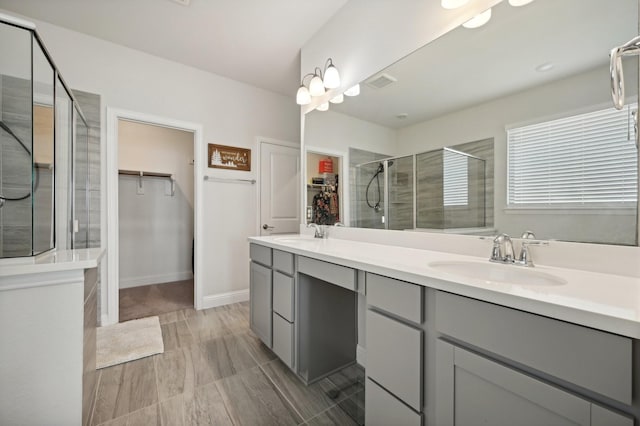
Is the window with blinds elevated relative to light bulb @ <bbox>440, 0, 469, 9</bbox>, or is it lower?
lower

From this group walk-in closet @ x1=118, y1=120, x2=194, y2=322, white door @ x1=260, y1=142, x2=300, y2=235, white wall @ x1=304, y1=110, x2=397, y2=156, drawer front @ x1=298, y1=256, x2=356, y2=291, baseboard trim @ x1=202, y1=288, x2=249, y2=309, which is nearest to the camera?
drawer front @ x1=298, y1=256, x2=356, y2=291

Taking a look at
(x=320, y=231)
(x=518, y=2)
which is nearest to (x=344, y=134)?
(x=320, y=231)

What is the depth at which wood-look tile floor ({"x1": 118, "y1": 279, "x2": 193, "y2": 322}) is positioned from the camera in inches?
109

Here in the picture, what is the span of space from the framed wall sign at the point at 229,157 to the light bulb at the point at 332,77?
1.47m

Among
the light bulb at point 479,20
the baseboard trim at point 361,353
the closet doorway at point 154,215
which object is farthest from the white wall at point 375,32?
the closet doorway at point 154,215

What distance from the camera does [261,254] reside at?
201 cm

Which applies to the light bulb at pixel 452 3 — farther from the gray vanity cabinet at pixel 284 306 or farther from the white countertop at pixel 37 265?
the white countertop at pixel 37 265

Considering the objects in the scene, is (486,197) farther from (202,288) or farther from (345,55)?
(202,288)

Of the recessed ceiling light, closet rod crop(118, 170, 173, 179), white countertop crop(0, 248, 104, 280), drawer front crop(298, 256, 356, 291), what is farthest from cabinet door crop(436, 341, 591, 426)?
closet rod crop(118, 170, 173, 179)

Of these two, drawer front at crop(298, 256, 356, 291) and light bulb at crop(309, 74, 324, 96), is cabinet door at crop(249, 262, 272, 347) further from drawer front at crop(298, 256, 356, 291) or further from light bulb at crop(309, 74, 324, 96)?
light bulb at crop(309, 74, 324, 96)

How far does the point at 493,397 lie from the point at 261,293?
158 centimetres

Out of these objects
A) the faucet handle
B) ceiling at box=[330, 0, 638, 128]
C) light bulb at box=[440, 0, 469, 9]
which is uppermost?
light bulb at box=[440, 0, 469, 9]

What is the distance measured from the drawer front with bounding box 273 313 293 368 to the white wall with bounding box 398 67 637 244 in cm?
131

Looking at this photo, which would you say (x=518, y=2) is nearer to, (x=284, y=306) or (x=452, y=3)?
(x=452, y=3)
